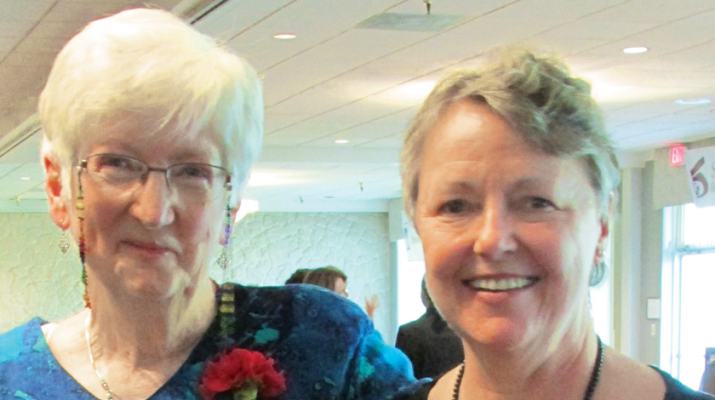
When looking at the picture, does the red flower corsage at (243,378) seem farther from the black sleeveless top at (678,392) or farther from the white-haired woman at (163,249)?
the black sleeveless top at (678,392)

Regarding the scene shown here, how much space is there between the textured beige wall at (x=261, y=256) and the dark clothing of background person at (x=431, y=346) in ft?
43.1

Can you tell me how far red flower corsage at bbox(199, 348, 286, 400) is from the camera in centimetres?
174

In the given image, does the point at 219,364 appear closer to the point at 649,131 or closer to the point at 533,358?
the point at 533,358

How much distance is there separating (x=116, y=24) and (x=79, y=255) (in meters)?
0.40

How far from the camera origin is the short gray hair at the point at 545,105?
1407mm

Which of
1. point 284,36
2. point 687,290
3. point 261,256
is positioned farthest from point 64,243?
point 261,256

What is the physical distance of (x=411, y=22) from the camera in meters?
5.75

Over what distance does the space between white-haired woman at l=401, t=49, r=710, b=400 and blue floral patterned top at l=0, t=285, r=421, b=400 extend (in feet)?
1.08

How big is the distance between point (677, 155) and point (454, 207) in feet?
34.5

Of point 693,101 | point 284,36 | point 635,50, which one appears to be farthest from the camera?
point 693,101

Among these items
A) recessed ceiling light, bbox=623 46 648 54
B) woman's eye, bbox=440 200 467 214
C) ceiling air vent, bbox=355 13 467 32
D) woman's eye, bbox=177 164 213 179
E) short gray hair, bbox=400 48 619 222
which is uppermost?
recessed ceiling light, bbox=623 46 648 54

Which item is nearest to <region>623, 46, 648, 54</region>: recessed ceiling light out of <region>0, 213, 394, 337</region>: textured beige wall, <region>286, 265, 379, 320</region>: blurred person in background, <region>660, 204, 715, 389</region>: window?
<region>286, 265, 379, 320</region>: blurred person in background

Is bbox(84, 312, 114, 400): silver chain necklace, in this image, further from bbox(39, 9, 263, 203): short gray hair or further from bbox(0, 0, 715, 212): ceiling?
bbox(0, 0, 715, 212): ceiling

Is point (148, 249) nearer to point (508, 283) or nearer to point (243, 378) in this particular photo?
point (243, 378)
